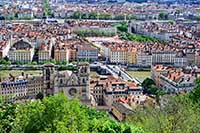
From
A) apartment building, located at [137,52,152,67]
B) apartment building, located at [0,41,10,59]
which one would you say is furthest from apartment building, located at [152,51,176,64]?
apartment building, located at [0,41,10,59]

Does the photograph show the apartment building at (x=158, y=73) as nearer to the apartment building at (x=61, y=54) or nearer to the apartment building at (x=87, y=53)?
the apartment building at (x=87, y=53)

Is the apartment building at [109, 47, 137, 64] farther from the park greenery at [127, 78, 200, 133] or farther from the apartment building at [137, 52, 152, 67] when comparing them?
the park greenery at [127, 78, 200, 133]

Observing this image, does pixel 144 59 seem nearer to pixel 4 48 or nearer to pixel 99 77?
pixel 99 77

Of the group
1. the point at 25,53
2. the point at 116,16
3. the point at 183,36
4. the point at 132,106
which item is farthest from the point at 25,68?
the point at 116,16

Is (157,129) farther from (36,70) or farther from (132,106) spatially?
(36,70)

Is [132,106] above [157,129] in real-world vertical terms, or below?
below

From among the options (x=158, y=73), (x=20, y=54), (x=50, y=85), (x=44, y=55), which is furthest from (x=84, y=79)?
(x=20, y=54)

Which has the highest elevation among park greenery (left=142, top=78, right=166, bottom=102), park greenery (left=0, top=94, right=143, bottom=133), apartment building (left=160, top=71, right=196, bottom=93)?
park greenery (left=0, top=94, right=143, bottom=133)

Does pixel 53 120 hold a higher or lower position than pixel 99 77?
higher
